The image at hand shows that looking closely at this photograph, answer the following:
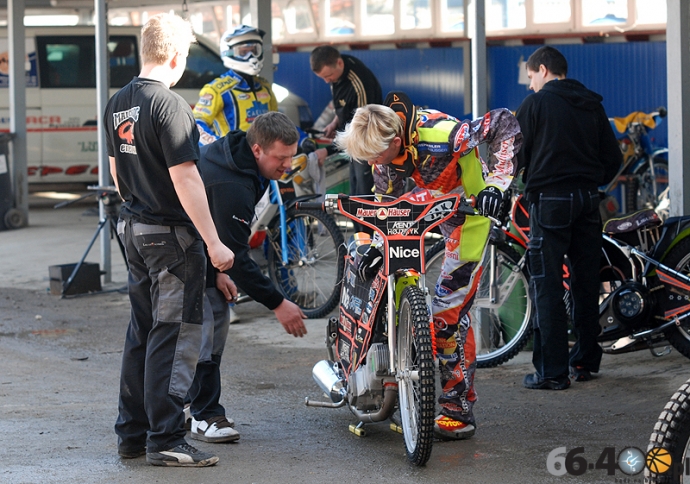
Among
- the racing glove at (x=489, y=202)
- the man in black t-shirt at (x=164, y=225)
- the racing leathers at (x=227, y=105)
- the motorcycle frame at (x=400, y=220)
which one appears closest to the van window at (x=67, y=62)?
the racing leathers at (x=227, y=105)

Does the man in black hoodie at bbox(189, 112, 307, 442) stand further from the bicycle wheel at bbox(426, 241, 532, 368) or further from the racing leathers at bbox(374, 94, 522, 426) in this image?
the bicycle wheel at bbox(426, 241, 532, 368)

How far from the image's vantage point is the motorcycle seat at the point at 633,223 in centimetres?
644

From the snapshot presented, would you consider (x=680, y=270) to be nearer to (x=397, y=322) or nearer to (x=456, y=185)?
(x=456, y=185)

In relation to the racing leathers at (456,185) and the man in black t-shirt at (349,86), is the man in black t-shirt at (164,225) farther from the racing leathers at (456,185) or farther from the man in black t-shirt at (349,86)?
the man in black t-shirt at (349,86)

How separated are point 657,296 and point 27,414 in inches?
145

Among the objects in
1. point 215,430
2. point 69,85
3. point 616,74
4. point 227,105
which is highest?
point 69,85

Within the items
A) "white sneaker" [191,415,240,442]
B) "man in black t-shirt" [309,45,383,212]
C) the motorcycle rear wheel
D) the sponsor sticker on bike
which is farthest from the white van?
the sponsor sticker on bike

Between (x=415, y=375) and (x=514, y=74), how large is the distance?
8.62 m

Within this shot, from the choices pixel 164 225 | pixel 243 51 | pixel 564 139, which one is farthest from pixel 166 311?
pixel 243 51

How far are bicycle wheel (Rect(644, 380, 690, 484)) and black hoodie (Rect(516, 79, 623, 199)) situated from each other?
2.62 metres

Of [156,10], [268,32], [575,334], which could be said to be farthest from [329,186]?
[156,10]

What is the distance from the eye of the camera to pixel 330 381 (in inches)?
206

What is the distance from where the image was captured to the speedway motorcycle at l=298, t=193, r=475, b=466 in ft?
14.6

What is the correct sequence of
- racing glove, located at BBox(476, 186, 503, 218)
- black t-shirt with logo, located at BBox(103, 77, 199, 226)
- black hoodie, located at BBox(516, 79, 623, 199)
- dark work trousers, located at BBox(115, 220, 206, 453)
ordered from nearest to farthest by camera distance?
black t-shirt with logo, located at BBox(103, 77, 199, 226) < dark work trousers, located at BBox(115, 220, 206, 453) < racing glove, located at BBox(476, 186, 503, 218) < black hoodie, located at BBox(516, 79, 623, 199)
